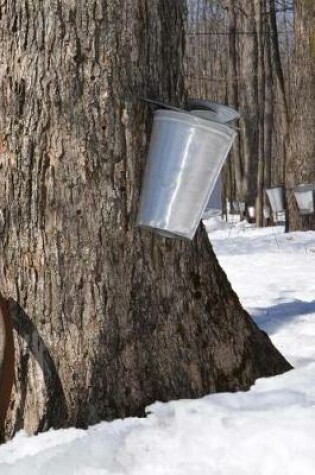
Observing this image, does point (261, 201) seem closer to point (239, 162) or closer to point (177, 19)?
point (239, 162)

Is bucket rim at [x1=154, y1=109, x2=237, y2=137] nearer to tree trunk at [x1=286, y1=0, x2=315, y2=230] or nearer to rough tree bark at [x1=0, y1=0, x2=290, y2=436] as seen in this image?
rough tree bark at [x1=0, y1=0, x2=290, y2=436]

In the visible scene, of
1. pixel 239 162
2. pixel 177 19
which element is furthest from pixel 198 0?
pixel 177 19

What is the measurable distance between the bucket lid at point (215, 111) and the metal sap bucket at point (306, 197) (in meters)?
6.32

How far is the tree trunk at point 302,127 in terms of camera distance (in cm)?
834

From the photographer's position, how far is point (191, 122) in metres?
1.87

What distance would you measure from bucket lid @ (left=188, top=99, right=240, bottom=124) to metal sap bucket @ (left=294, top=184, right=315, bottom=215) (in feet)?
20.7

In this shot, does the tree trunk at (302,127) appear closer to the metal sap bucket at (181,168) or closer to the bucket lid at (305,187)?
the bucket lid at (305,187)

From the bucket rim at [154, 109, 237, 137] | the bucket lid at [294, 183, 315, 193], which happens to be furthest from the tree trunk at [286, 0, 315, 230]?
the bucket rim at [154, 109, 237, 137]

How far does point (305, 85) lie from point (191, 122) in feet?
23.2

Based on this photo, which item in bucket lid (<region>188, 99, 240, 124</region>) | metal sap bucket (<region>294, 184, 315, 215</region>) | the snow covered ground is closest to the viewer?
the snow covered ground

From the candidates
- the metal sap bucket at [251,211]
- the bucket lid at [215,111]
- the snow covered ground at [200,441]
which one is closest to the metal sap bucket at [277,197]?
the metal sap bucket at [251,211]

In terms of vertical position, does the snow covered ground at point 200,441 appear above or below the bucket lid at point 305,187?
above

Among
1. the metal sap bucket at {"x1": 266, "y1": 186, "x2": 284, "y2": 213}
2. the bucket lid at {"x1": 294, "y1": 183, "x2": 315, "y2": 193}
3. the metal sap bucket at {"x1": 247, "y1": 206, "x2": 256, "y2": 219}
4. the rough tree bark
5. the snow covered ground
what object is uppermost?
the rough tree bark

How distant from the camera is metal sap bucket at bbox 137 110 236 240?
188cm
